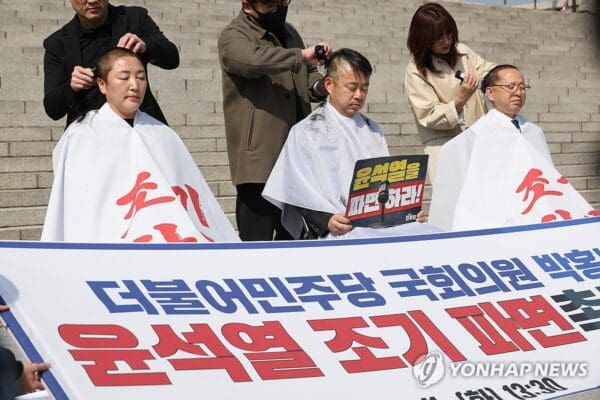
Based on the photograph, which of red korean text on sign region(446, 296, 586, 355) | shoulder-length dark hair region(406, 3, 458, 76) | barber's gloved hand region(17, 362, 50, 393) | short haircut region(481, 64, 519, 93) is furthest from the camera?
shoulder-length dark hair region(406, 3, 458, 76)

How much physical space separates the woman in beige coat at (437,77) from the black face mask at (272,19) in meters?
0.76

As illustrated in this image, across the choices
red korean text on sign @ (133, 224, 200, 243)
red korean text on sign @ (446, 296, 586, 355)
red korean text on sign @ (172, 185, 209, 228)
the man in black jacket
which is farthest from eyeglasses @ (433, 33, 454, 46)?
red korean text on sign @ (133, 224, 200, 243)

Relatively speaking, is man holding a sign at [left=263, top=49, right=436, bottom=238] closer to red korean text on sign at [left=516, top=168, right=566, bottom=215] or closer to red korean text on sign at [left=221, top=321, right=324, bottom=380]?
red korean text on sign at [left=516, top=168, right=566, bottom=215]

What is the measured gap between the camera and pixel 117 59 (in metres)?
4.11

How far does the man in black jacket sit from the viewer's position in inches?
177

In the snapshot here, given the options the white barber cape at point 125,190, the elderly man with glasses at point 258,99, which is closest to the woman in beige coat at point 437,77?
the elderly man with glasses at point 258,99

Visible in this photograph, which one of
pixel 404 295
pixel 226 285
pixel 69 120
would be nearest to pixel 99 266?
pixel 226 285

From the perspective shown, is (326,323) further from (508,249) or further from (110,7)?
(110,7)

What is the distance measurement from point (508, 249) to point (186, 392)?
1580 mm

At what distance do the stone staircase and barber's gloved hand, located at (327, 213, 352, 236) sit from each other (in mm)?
2587

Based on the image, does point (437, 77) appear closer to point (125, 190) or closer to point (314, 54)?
point (314, 54)

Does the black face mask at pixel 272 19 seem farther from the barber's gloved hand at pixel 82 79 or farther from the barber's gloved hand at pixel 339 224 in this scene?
the barber's gloved hand at pixel 339 224

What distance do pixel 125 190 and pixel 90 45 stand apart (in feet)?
3.38

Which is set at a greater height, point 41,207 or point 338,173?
point 338,173
